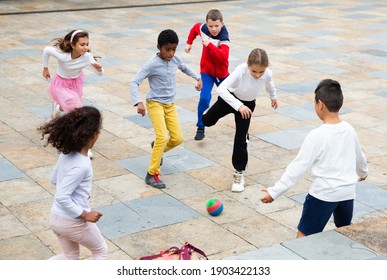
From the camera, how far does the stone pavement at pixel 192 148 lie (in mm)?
6852

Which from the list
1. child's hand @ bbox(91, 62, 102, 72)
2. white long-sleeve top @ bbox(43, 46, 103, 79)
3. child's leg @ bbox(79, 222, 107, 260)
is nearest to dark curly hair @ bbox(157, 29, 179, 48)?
child's hand @ bbox(91, 62, 102, 72)

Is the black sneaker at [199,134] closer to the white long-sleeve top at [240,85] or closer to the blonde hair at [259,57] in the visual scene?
the white long-sleeve top at [240,85]

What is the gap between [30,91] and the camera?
39.9 feet

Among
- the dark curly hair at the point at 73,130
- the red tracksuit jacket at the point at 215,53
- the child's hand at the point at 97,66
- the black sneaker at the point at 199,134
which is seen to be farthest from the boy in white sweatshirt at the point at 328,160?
the black sneaker at the point at 199,134

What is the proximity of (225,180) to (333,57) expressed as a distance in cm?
725

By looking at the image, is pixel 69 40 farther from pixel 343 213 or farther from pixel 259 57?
pixel 343 213

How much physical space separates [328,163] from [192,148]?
405cm

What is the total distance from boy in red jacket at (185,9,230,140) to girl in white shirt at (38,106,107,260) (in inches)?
149

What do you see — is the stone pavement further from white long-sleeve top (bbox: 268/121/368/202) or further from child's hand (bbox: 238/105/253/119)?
child's hand (bbox: 238/105/253/119)

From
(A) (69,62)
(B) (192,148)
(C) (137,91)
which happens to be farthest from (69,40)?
(B) (192,148)

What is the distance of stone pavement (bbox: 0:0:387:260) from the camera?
6.85 m

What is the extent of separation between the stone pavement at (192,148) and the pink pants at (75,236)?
37.3 inches

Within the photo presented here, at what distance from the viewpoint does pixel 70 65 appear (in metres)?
9.03

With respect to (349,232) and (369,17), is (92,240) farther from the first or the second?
(369,17)
